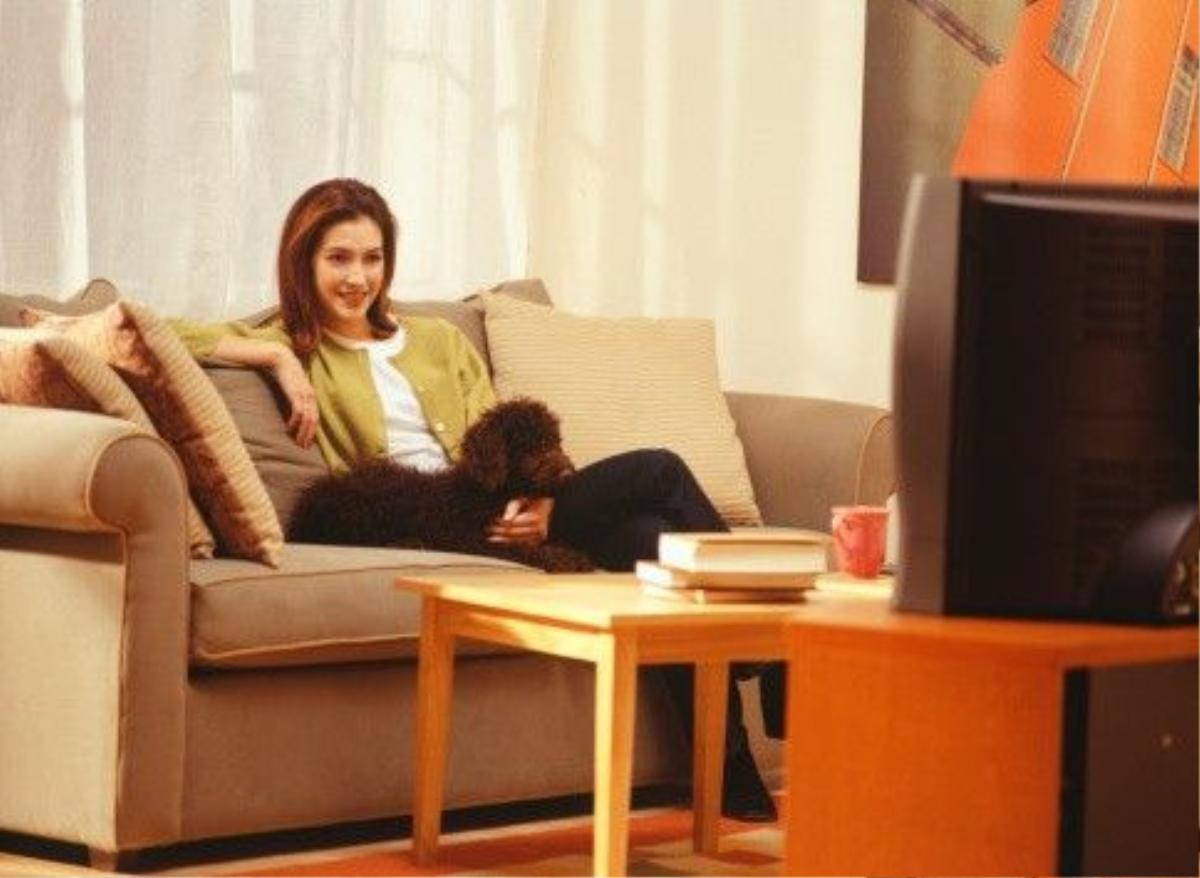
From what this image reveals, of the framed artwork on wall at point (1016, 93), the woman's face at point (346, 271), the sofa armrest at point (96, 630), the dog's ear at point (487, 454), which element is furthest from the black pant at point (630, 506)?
the framed artwork on wall at point (1016, 93)

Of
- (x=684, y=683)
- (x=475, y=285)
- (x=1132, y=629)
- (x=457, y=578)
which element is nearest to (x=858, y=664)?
(x=1132, y=629)

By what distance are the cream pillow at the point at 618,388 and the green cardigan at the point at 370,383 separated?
170 mm

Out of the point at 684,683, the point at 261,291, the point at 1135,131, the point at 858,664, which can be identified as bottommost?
the point at 684,683

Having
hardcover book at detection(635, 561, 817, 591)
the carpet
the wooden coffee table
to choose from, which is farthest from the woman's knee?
hardcover book at detection(635, 561, 817, 591)

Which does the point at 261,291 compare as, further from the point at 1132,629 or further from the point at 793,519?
the point at 1132,629

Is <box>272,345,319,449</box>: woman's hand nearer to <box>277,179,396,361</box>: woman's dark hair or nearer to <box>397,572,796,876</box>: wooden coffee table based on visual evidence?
<box>277,179,396,361</box>: woman's dark hair

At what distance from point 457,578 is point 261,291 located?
5.31ft

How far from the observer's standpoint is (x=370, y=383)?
415 centimetres

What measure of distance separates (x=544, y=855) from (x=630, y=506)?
75 centimetres

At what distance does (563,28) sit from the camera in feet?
18.0

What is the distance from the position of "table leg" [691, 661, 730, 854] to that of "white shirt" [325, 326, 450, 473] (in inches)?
31.4

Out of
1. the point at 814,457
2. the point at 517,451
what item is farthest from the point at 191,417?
the point at 814,457

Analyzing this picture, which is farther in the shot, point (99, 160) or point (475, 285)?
point (475, 285)

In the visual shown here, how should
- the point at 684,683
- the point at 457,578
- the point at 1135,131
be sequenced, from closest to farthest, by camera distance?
the point at 457,578 < the point at 684,683 < the point at 1135,131
